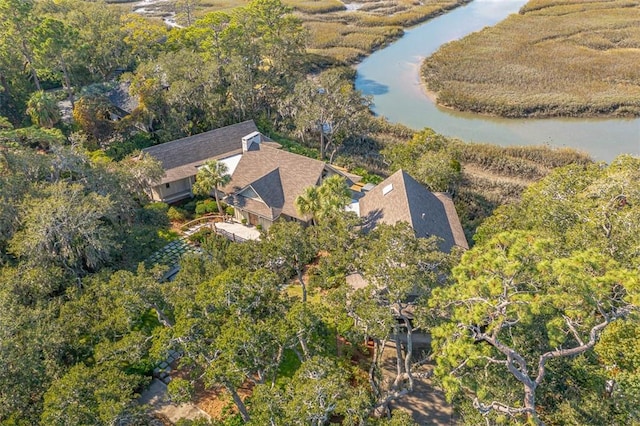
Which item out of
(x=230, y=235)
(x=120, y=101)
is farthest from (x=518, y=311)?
(x=120, y=101)

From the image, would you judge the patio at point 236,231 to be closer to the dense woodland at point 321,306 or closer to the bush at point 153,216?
the dense woodland at point 321,306

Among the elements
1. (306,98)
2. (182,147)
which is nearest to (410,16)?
(306,98)

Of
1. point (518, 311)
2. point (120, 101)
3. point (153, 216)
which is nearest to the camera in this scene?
point (518, 311)

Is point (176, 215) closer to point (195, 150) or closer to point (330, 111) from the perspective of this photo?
point (195, 150)

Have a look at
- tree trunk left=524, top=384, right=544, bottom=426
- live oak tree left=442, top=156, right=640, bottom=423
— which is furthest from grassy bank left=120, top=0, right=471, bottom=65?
tree trunk left=524, top=384, right=544, bottom=426

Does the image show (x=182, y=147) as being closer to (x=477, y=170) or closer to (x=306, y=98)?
(x=306, y=98)

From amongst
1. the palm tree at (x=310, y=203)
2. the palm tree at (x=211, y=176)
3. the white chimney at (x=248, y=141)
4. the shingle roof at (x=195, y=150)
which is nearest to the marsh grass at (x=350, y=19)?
the shingle roof at (x=195, y=150)

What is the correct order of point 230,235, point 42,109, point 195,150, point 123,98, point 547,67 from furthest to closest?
point 547,67 → point 123,98 → point 195,150 → point 42,109 → point 230,235
